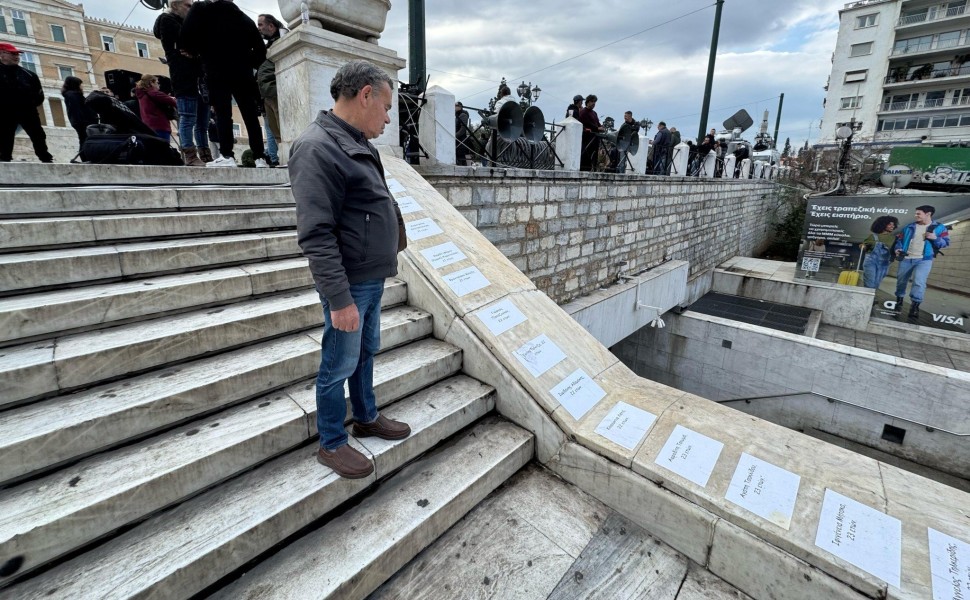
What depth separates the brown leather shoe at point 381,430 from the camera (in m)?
2.29

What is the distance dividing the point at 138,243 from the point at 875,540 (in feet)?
15.3

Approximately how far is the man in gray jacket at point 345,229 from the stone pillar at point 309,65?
2423mm

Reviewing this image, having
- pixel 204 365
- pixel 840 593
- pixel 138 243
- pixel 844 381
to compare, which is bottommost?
pixel 844 381

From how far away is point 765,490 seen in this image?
2121 mm

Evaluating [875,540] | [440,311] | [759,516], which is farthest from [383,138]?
[875,540]

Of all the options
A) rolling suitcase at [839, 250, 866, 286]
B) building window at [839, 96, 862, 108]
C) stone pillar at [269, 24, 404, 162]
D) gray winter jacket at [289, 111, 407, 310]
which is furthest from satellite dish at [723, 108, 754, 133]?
building window at [839, 96, 862, 108]

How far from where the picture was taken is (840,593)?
175 cm

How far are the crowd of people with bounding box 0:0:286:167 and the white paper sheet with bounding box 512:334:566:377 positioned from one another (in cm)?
386

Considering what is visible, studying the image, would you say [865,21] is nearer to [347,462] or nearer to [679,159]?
[679,159]

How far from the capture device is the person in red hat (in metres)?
5.05

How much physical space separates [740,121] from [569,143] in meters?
14.5

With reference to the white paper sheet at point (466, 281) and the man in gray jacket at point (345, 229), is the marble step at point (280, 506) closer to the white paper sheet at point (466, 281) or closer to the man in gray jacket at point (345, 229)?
the man in gray jacket at point (345, 229)

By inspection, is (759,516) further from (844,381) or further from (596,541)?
(844,381)

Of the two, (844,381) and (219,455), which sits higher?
(219,455)
